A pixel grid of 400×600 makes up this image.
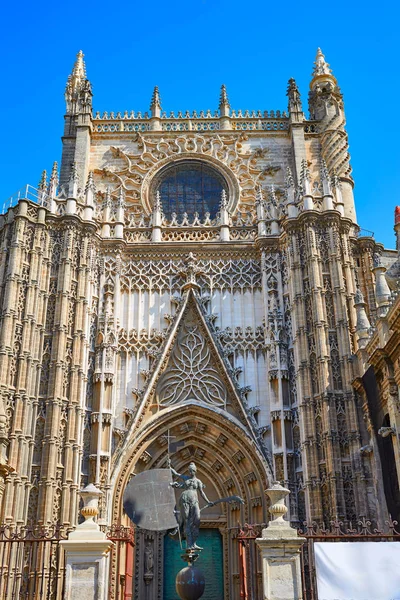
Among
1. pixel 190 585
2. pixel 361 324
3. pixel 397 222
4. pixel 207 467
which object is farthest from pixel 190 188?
pixel 190 585

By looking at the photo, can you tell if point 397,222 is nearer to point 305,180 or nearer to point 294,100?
point 305,180

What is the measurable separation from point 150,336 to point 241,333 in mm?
2910

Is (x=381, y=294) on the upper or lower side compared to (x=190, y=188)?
lower

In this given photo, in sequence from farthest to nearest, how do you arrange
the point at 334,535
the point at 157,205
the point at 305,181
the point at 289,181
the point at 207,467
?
the point at 157,205 < the point at 289,181 < the point at 305,181 < the point at 207,467 < the point at 334,535

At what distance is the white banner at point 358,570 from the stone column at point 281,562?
338 millimetres

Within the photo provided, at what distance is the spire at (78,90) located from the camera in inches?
1045

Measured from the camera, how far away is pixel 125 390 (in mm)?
21391

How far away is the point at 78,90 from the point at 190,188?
6.35 meters

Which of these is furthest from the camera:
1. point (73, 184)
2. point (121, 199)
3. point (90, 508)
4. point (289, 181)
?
point (121, 199)

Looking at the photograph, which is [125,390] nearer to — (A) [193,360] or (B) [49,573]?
(A) [193,360]

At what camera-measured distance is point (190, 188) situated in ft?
85.2

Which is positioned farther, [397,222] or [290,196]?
[290,196]

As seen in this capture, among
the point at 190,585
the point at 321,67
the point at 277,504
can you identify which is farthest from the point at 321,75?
the point at 190,585

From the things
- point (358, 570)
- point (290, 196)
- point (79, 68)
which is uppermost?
point (79, 68)
